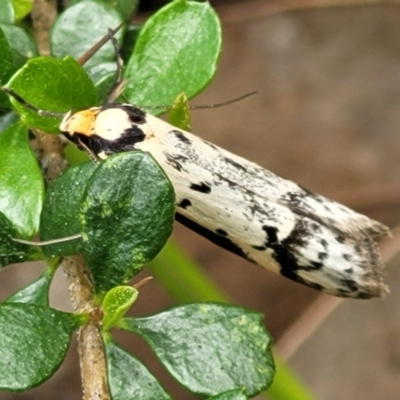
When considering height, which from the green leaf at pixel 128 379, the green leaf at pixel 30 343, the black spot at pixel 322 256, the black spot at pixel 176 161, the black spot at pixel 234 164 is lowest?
the black spot at pixel 322 256

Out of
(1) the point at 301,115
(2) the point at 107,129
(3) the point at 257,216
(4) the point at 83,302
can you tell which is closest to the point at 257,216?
(3) the point at 257,216

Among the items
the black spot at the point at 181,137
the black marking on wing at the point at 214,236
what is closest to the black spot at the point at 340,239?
the black marking on wing at the point at 214,236

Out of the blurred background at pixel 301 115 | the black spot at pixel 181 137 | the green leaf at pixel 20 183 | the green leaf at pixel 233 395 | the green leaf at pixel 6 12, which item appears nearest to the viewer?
the green leaf at pixel 233 395

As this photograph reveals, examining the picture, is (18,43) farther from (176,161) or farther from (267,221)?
(267,221)

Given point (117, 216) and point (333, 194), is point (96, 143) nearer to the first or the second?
point (117, 216)

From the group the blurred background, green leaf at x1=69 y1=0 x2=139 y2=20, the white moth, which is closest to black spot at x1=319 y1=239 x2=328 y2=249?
the white moth

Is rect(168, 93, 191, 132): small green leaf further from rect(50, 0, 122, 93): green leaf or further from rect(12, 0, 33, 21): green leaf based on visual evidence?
rect(12, 0, 33, 21): green leaf

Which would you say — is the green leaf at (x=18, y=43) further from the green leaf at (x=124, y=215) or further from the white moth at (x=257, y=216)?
the green leaf at (x=124, y=215)
